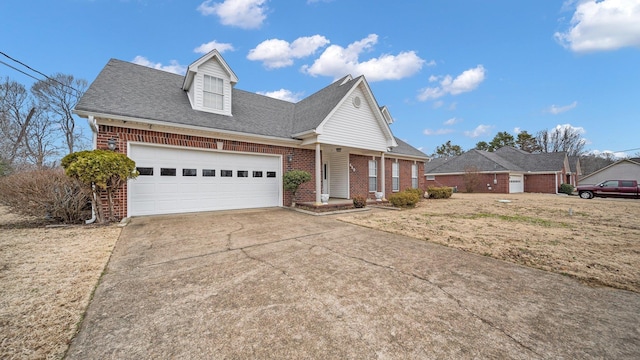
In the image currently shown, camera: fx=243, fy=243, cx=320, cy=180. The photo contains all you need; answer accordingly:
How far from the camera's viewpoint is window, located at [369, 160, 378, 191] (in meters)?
14.8

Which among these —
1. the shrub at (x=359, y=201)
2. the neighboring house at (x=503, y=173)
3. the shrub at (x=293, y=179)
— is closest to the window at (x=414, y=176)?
the shrub at (x=359, y=201)

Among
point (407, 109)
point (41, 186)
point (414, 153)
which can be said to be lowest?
point (41, 186)

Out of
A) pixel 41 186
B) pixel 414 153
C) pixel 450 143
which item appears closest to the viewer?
pixel 41 186

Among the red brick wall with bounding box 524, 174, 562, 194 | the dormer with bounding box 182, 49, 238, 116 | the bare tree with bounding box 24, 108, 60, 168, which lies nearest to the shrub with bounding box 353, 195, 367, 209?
the dormer with bounding box 182, 49, 238, 116

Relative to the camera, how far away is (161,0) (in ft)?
36.3

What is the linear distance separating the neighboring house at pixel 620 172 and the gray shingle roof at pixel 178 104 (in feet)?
154

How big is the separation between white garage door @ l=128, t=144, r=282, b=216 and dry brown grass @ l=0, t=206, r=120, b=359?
2.47 m

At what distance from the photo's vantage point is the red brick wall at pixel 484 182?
25972 mm

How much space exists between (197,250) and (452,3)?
15615 millimetres

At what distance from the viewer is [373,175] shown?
14938 mm

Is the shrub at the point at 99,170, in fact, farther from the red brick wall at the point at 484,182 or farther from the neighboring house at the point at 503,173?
the neighboring house at the point at 503,173

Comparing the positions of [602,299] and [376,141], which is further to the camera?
[376,141]

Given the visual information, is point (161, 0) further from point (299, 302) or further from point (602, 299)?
point (602, 299)

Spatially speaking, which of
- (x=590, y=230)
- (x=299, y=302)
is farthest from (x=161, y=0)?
(x=590, y=230)
